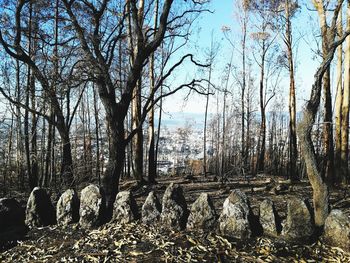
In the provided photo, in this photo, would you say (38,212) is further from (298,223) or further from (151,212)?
(298,223)

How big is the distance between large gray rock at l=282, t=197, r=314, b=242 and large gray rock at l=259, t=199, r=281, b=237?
10 centimetres

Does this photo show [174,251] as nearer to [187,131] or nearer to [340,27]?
[340,27]

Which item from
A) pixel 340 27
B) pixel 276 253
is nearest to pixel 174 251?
pixel 276 253

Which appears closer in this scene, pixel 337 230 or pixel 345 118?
pixel 337 230

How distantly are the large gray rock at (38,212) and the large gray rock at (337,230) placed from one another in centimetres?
436

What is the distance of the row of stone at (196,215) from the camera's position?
12.9 feet

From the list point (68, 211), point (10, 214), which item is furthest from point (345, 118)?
point (10, 214)

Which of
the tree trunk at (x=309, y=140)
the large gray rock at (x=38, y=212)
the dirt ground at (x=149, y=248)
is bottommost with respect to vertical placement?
the dirt ground at (x=149, y=248)

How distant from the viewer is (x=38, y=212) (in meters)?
5.01

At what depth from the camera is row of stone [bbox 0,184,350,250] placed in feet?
12.9

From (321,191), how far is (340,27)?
8087 mm

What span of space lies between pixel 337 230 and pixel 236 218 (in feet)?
4.21

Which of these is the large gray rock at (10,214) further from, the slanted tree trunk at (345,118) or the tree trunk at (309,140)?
the slanted tree trunk at (345,118)

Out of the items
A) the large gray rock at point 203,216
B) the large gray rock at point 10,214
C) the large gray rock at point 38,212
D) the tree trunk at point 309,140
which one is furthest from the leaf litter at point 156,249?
the large gray rock at point 10,214
